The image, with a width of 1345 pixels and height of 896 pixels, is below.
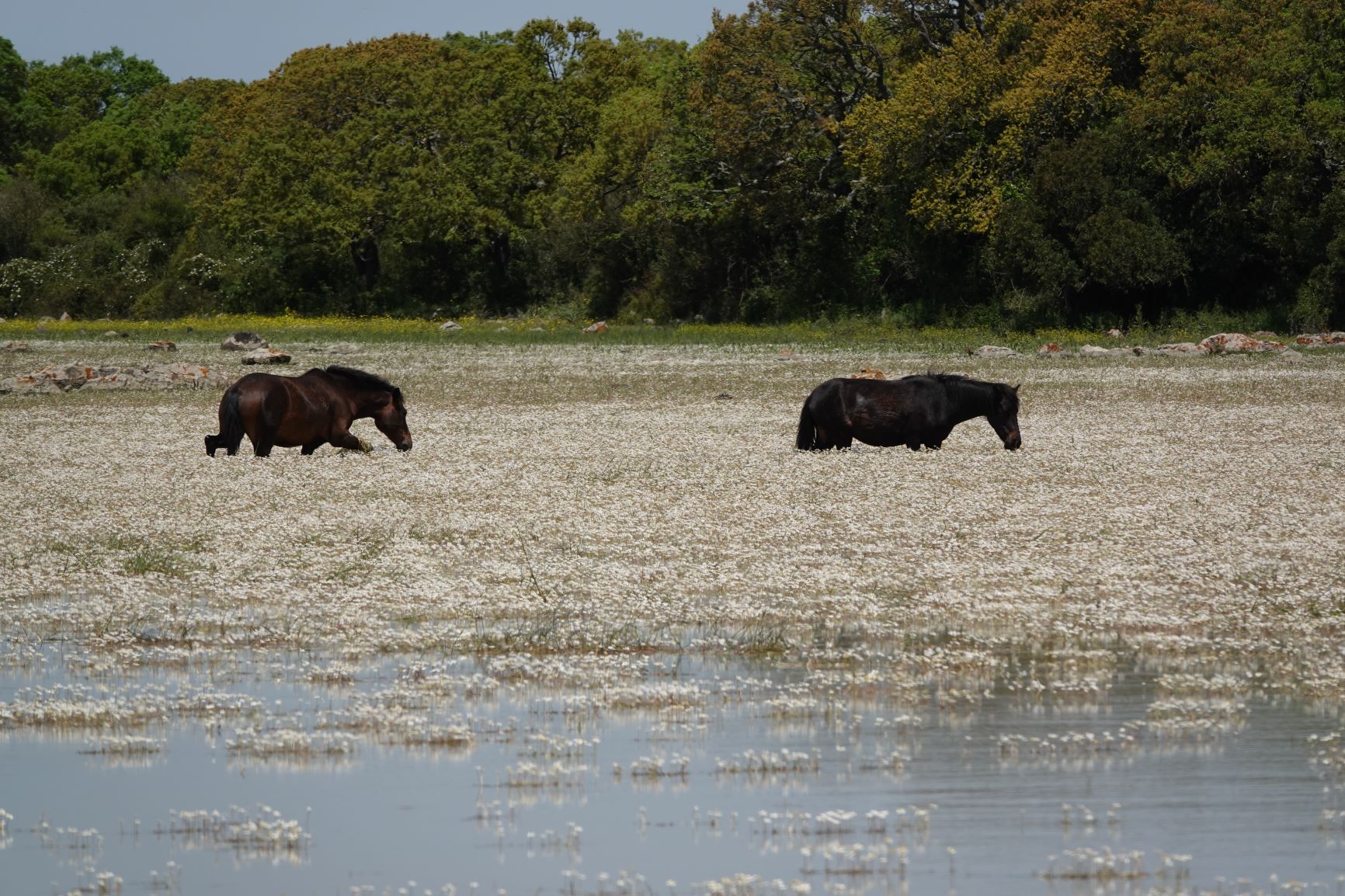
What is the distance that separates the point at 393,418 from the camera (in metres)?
23.3

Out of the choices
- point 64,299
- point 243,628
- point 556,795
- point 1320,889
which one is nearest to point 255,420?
point 243,628

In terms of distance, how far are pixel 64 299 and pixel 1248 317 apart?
57728 millimetres

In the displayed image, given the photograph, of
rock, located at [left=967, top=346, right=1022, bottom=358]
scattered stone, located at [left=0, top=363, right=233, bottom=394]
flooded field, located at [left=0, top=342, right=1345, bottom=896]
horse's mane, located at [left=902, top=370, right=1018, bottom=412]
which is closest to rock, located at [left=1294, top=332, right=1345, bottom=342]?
rock, located at [left=967, top=346, right=1022, bottom=358]

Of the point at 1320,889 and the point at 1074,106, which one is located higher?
the point at 1074,106

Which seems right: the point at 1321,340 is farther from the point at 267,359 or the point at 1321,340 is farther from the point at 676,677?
the point at 676,677

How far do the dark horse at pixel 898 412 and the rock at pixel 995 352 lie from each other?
22554 mm

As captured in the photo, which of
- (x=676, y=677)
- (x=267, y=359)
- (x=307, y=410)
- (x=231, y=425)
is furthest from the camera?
(x=267, y=359)

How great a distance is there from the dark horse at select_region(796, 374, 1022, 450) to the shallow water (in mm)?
13252

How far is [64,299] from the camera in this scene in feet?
283

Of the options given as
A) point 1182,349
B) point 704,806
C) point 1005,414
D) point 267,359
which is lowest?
point 704,806

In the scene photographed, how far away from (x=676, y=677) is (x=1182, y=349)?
37.6 m

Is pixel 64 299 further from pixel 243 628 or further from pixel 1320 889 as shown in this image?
pixel 1320 889

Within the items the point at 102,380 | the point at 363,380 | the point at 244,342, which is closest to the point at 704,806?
the point at 363,380

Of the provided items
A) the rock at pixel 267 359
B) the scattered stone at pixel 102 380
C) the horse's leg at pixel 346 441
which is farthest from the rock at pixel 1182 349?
the horse's leg at pixel 346 441
